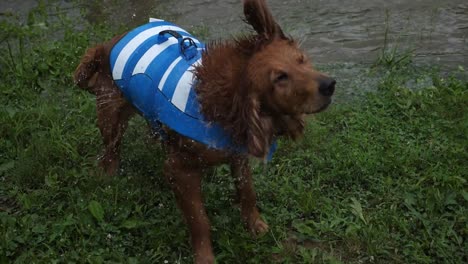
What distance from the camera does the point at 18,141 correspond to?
4703 mm

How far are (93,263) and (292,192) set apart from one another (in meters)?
1.36

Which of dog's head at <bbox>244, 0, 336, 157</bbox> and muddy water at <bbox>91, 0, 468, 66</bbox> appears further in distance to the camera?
muddy water at <bbox>91, 0, 468, 66</bbox>

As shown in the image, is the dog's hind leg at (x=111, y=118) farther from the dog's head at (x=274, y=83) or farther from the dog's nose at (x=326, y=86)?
the dog's nose at (x=326, y=86)

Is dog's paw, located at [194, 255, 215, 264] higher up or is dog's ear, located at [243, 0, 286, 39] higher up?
dog's ear, located at [243, 0, 286, 39]

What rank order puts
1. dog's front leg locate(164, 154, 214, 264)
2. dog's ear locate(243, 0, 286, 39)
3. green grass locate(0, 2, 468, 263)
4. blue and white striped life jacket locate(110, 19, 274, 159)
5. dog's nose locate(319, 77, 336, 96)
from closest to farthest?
1. dog's nose locate(319, 77, 336, 96)
2. dog's ear locate(243, 0, 286, 39)
3. blue and white striped life jacket locate(110, 19, 274, 159)
4. dog's front leg locate(164, 154, 214, 264)
5. green grass locate(0, 2, 468, 263)

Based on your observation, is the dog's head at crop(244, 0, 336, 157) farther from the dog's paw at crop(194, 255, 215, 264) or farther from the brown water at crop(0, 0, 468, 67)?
the brown water at crop(0, 0, 468, 67)

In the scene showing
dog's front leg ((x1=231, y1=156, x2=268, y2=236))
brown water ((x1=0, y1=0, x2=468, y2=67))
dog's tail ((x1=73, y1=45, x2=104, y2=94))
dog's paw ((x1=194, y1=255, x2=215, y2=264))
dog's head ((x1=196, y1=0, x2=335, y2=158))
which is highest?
dog's head ((x1=196, y1=0, x2=335, y2=158))

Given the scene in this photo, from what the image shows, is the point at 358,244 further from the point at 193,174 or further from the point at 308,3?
the point at 308,3

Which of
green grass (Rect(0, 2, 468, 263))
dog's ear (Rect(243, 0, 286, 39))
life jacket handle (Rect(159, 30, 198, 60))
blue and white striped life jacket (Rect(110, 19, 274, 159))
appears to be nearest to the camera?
dog's ear (Rect(243, 0, 286, 39))

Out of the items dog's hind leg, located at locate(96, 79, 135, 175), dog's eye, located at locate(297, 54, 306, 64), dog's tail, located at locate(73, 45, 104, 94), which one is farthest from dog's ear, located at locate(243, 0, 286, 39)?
dog's tail, located at locate(73, 45, 104, 94)

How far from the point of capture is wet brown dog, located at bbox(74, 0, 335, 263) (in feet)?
9.28

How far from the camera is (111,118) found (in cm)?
411

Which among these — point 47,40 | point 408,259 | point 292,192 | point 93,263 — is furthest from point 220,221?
point 47,40

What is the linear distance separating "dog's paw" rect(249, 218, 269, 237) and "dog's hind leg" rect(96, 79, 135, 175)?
3.77 ft
